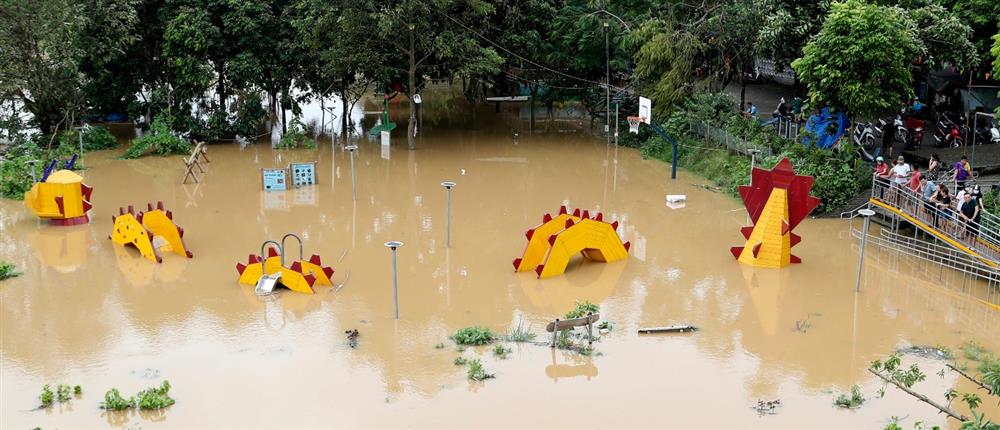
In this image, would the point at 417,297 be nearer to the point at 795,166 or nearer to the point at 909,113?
the point at 795,166

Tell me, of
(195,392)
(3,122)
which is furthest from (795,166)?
(3,122)

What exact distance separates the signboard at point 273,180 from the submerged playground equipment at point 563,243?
8178 millimetres

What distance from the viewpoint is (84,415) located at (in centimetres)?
1199

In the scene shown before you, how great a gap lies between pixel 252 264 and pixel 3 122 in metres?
15.4

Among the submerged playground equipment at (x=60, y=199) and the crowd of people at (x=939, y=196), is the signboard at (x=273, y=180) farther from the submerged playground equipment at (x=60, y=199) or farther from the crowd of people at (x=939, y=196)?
the crowd of people at (x=939, y=196)

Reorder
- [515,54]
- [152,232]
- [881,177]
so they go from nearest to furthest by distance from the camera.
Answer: [152,232] < [881,177] < [515,54]

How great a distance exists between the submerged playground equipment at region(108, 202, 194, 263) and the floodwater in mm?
246

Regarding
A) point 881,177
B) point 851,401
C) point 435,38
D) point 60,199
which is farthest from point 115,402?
point 435,38

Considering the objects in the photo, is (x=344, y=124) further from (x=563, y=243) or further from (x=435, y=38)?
(x=563, y=243)

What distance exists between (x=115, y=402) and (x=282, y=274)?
4519 millimetres

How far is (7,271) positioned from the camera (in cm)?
1722

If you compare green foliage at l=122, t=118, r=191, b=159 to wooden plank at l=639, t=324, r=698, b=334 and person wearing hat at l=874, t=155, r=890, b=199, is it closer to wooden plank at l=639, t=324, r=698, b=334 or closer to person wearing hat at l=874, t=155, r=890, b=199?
wooden plank at l=639, t=324, r=698, b=334

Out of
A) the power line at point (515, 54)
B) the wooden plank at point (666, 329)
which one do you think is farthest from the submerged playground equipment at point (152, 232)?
the power line at point (515, 54)

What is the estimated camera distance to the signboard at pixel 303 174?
80.2 ft
